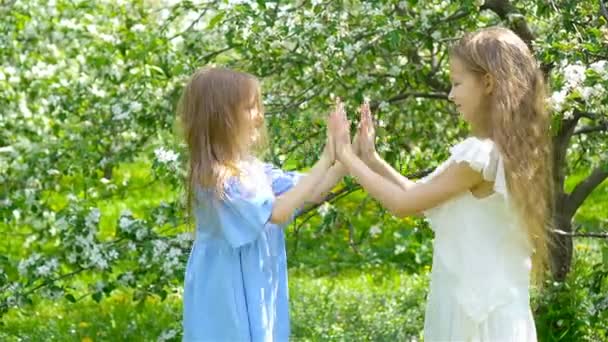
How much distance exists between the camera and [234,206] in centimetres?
297

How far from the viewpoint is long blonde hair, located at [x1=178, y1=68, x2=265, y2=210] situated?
303cm

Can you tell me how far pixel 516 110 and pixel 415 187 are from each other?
0.29 meters

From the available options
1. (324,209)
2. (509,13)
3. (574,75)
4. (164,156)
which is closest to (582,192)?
(509,13)

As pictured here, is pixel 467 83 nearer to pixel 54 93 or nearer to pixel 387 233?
pixel 54 93

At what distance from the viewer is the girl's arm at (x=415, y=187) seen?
2.84 m

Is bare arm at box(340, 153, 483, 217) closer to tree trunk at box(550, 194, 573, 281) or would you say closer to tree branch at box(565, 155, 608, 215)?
tree trunk at box(550, 194, 573, 281)

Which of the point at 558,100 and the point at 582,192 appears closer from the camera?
the point at 558,100

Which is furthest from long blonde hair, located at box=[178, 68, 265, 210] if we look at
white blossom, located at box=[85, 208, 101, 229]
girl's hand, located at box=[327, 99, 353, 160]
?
white blossom, located at box=[85, 208, 101, 229]

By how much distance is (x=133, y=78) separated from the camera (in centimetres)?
448

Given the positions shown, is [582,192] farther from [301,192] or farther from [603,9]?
[301,192]

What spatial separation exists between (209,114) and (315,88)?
1309 mm

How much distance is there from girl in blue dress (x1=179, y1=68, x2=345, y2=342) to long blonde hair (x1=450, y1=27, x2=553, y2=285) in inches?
16.2

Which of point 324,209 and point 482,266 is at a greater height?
point 324,209

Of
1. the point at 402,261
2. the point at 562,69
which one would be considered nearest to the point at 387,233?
the point at 402,261
